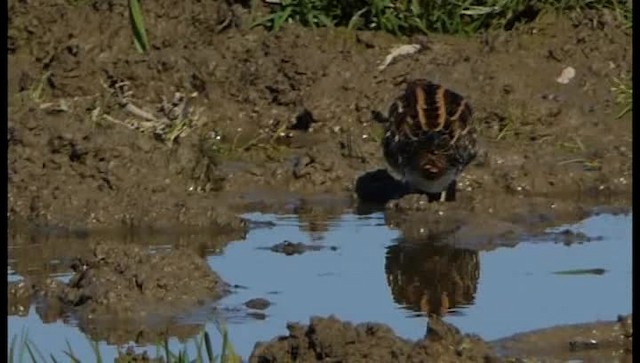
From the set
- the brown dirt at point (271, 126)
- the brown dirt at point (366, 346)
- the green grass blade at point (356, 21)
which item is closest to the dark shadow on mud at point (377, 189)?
the brown dirt at point (271, 126)

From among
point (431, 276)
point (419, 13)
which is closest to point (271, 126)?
point (419, 13)

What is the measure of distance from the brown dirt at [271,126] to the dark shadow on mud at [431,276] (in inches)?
1.3

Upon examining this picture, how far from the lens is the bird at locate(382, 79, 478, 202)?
9859 millimetres

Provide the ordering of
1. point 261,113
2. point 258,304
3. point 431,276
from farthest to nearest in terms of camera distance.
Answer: point 261,113 < point 431,276 < point 258,304

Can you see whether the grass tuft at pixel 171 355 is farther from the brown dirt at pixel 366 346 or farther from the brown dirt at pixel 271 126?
the brown dirt at pixel 271 126

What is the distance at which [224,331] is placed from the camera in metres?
6.49

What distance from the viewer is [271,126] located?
38.1 feet

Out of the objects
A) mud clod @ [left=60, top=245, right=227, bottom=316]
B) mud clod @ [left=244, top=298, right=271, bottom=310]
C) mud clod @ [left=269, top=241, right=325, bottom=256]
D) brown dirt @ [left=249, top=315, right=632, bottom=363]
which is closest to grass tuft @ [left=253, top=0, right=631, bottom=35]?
mud clod @ [left=269, top=241, right=325, bottom=256]

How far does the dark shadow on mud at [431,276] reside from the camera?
27.1 ft

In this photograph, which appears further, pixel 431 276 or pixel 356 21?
pixel 356 21

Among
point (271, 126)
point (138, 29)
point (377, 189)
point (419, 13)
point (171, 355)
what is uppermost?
point (419, 13)

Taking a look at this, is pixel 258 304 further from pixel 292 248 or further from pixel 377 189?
pixel 377 189

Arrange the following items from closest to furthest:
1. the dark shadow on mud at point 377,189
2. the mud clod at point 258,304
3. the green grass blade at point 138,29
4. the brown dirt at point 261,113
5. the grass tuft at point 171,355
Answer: the grass tuft at point 171,355, the mud clod at point 258,304, the brown dirt at point 261,113, the dark shadow on mud at point 377,189, the green grass blade at point 138,29

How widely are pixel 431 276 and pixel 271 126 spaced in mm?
3018
